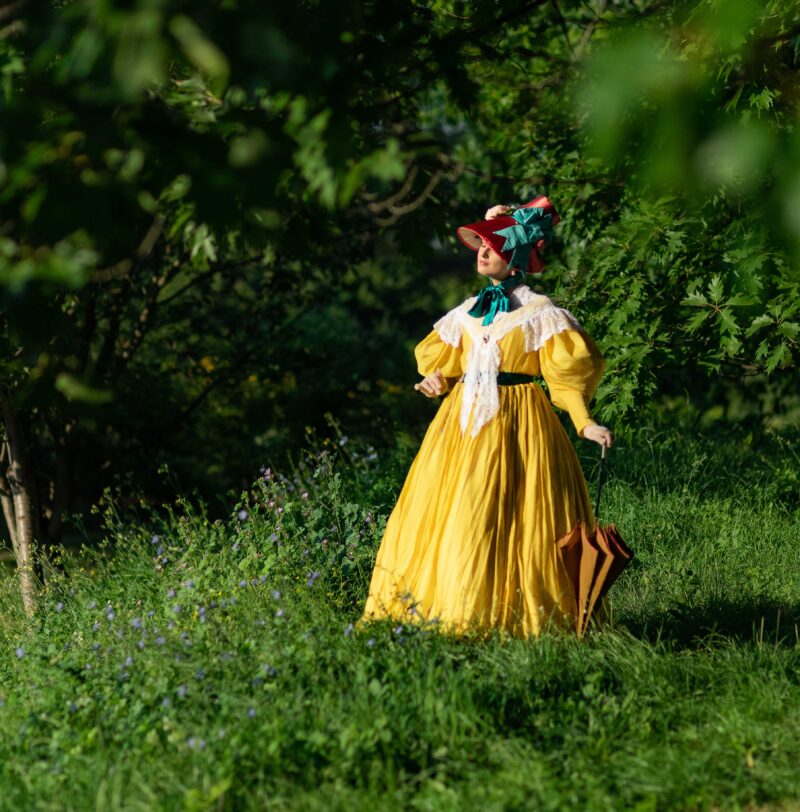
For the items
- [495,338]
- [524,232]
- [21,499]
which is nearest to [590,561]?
[495,338]

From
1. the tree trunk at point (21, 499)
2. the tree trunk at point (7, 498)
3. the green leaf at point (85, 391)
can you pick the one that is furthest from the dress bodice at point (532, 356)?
the tree trunk at point (7, 498)

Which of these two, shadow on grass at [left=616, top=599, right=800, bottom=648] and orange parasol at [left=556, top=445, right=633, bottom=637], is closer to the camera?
orange parasol at [left=556, top=445, right=633, bottom=637]

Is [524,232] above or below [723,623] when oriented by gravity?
above

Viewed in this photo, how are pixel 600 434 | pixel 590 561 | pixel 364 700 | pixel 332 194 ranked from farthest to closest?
1. pixel 600 434
2. pixel 590 561
3. pixel 364 700
4. pixel 332 194

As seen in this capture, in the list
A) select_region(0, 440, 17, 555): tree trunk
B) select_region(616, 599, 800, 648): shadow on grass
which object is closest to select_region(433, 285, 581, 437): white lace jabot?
select_region(616, 599, 800, 648): shadow on grass

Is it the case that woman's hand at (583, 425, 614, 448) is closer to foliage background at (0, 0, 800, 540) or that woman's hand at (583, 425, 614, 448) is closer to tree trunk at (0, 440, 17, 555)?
foliage background at (0, 0, 800, 540)

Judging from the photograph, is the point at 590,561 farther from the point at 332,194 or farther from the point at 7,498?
the point at 7,498

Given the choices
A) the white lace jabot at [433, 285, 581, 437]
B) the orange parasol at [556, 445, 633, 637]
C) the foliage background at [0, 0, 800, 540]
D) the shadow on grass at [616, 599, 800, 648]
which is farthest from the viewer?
the shadow on grass at [616, 599, 800, 648]

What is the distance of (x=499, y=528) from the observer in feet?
13.6

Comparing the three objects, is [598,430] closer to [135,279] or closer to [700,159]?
[700,159]

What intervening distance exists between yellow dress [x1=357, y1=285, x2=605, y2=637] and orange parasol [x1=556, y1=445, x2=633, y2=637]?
7cm

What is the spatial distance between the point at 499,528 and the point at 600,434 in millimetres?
516

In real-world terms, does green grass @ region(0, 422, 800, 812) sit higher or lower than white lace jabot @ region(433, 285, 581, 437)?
lower

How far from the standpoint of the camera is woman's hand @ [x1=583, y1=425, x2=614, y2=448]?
13.3 ft
